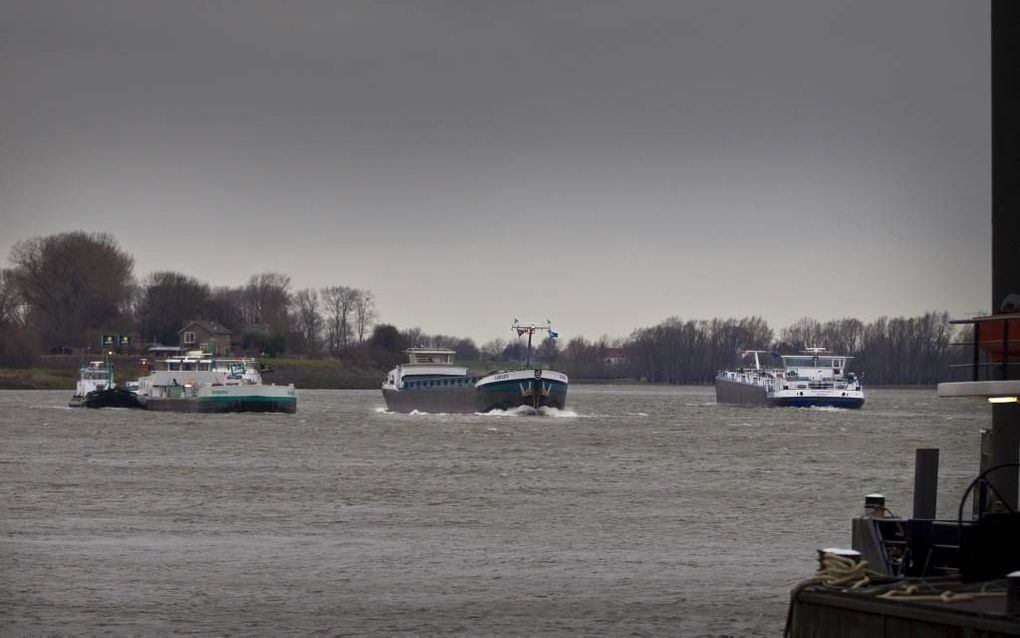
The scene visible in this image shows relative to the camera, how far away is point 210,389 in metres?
109

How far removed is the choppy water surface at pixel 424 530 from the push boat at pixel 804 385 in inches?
2371

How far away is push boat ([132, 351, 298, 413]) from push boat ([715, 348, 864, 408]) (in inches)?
1793

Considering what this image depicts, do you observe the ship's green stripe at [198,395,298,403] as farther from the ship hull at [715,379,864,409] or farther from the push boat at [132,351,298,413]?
the ship hull at [715,379,864,409]

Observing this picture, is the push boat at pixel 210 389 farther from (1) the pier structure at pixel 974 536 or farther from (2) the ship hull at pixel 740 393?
(1) the pier structure at pixel 974 536

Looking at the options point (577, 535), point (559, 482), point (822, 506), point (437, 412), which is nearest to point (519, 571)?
point (577, 535)

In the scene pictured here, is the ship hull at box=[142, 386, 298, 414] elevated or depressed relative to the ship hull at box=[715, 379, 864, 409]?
depressed

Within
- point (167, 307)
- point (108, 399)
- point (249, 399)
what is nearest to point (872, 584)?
point (249, 399)

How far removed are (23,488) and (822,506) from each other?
2251cm

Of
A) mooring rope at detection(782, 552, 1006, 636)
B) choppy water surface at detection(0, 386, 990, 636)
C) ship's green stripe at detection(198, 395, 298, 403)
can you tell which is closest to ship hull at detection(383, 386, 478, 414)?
ship's green stripe at detection(198, 395, 298, 403)

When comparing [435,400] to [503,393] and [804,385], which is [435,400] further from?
[804,385]

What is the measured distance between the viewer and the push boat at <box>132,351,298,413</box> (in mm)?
109188

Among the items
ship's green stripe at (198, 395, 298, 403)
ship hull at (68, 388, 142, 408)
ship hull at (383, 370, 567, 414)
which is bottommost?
ship hull at (68, 388, 142, 408)

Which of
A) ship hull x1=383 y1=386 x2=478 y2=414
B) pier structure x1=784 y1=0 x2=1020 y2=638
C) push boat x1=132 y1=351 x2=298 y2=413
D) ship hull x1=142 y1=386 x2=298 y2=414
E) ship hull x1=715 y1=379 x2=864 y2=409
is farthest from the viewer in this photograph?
ship hull x1=715 y1=379 x2=864 y2=409

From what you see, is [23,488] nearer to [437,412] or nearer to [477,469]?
[477,469]
